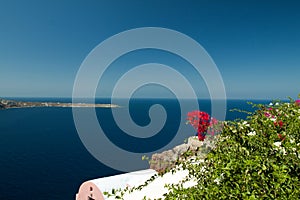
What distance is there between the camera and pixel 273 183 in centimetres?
252

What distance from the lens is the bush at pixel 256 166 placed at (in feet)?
8.35

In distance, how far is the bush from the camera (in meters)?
2.54

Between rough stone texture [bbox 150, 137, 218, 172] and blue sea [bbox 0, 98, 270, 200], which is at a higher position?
rough stone texture [bbox 150, 137, 218, 172]

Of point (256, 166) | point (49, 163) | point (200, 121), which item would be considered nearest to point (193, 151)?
point (256, 166)

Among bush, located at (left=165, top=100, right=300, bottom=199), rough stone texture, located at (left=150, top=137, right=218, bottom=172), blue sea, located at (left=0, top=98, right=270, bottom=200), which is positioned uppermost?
bush, located at (left=165, top=100, right=300, bottom=199)

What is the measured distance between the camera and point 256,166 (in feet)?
8.57

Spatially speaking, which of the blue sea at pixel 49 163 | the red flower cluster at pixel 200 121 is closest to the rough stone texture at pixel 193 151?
the red flower cluster at pixel 200 121

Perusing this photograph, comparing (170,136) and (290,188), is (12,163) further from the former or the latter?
(290,188)

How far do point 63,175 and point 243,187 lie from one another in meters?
51.4

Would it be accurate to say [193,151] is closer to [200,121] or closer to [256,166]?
[256,166]

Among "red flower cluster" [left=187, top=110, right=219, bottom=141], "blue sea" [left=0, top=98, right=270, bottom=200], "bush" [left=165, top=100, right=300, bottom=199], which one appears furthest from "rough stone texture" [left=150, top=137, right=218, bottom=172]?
"blue sea" [left=0, top=98, right=270, bottom=200]

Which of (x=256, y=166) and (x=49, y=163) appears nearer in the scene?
(x=256, y=166)

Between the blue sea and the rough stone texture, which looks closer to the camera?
the rough stone texture

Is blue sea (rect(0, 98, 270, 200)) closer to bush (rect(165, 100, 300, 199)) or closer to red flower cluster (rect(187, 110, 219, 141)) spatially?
red flower cluster (rect(187, 110, 219, 141))
